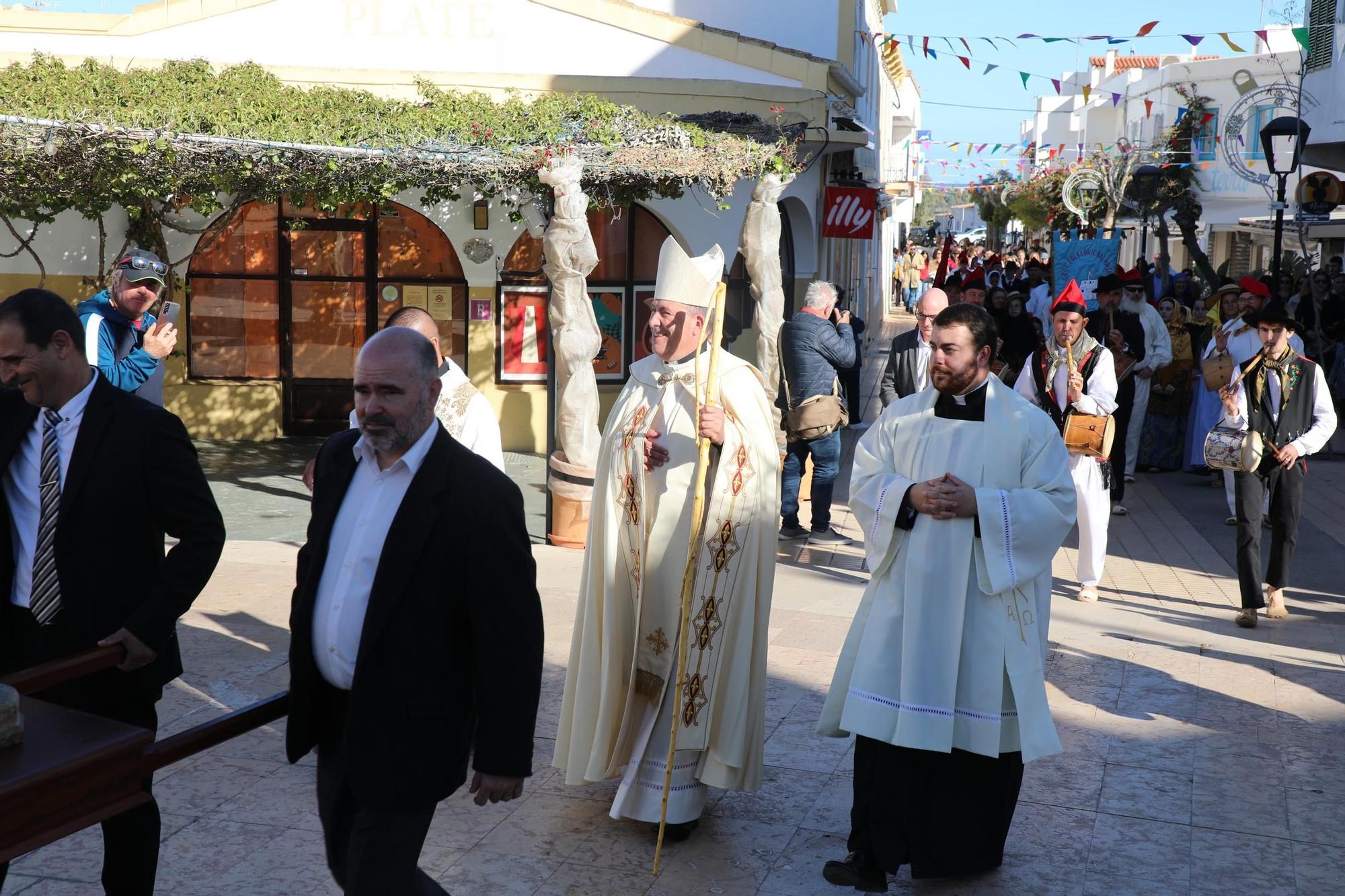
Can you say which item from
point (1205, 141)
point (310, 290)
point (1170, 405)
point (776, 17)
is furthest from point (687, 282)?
point (1205, 141)

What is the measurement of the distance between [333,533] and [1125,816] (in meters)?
3.33

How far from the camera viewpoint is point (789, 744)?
579cm

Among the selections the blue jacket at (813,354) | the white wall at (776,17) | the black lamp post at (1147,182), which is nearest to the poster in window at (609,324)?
the blue jacket at (813,354)

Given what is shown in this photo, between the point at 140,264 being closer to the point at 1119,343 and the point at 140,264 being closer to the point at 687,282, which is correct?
the point at 687,282

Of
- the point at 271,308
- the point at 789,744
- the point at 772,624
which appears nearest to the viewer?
the point at 789,744

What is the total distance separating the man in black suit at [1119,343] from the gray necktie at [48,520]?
968cm

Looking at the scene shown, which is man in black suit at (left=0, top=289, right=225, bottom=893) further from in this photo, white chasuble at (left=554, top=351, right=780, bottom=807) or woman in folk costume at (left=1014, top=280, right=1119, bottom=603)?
woman in folk costume at (left=1014, top=280, right=1119, bottom=603)

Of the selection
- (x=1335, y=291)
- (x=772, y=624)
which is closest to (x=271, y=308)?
(x=772, y=624)

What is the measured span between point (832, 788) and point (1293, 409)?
174 inches

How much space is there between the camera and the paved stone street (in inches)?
178

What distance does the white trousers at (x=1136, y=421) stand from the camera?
12.7 metres

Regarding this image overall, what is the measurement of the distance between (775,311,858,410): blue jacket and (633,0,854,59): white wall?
8542mm

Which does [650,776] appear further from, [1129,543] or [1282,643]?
[1129,543]

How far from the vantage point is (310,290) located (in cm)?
1427
